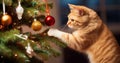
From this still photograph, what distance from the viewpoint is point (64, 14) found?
1.70 metres

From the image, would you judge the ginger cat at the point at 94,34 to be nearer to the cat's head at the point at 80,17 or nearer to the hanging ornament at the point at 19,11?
the cat's head at the point at 80,17

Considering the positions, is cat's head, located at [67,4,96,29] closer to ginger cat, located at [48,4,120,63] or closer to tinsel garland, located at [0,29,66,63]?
ginger cat, located at [48,4,120,63]

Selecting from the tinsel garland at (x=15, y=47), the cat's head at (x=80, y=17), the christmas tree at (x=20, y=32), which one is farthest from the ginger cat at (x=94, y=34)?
the tinsel garland at (x=15, y=47)

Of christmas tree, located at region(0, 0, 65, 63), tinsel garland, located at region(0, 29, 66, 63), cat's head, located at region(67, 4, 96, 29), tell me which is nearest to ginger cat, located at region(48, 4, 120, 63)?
cat's head, located at region(67, 4, 96, 29)

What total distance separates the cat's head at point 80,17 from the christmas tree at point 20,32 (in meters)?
0.37

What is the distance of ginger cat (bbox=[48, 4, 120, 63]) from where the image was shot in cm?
165

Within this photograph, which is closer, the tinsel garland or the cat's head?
the tinsel garland

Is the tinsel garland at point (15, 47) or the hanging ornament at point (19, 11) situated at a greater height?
the hanging ornament at point (19, 11)

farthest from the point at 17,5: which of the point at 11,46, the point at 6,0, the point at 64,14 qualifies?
the point at 64,14

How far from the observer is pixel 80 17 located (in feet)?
5.44

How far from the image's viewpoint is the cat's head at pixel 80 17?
5.42ft

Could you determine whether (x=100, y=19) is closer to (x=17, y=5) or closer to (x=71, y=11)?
(x=71, y=11)

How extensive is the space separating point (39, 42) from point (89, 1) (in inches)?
23.8

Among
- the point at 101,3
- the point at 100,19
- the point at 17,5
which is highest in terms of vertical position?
the point at 17,5
